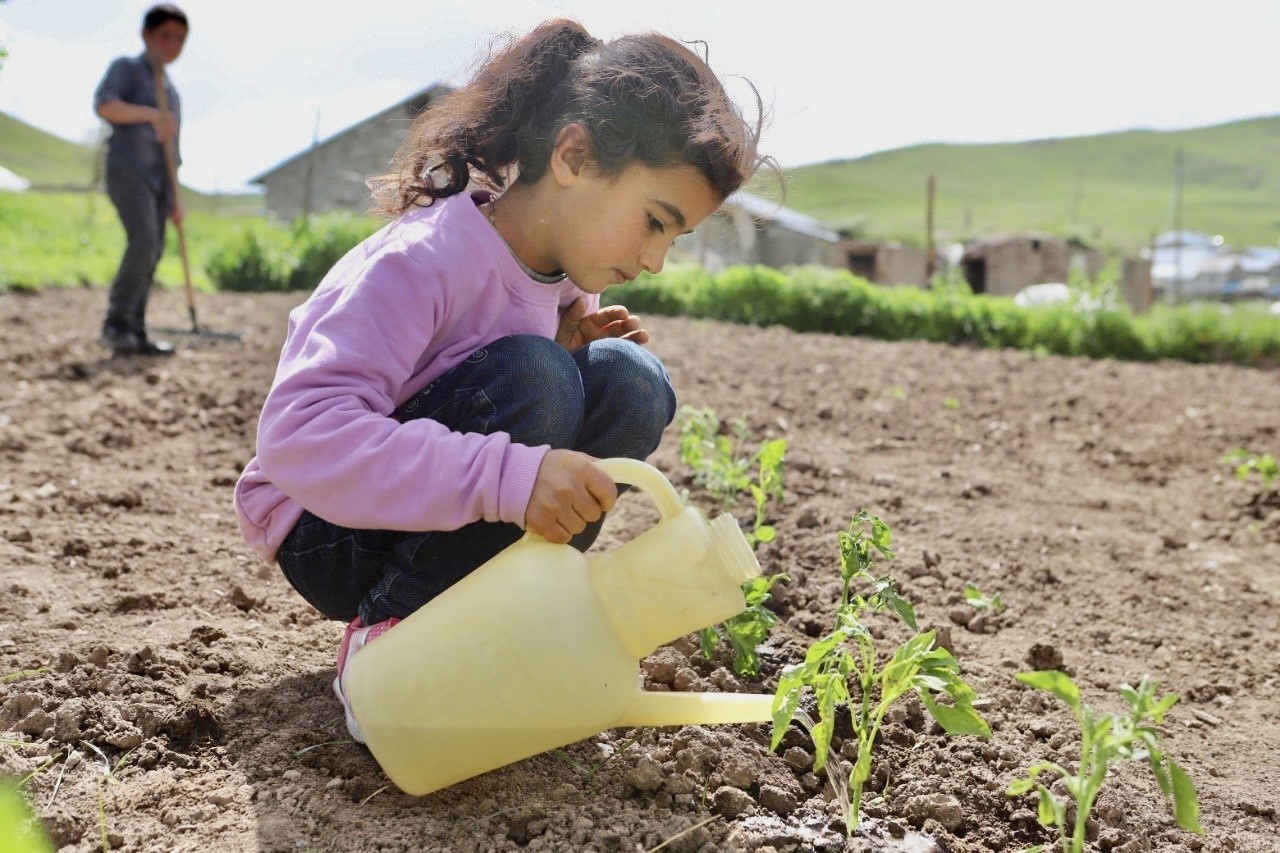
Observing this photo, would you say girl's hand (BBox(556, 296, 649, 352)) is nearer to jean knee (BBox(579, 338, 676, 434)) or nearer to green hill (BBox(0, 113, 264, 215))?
jean knee (BBox(579, 338, 676, 434))

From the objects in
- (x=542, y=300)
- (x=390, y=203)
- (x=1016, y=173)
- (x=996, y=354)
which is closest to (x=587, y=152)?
(x=542, y=300)

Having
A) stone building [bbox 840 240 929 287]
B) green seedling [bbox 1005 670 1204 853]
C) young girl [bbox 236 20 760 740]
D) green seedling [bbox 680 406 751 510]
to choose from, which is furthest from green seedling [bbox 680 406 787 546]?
stone building [bbox 840 240 929 287]

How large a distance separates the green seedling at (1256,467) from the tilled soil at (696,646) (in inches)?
2.7

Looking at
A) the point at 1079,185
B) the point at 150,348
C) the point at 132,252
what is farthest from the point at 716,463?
the point at 1079,185

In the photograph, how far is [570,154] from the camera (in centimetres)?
157

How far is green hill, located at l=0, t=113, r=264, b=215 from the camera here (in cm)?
6638

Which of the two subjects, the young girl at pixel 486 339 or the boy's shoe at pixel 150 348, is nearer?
the young girl at pixel 486 339

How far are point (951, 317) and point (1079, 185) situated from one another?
8021cm

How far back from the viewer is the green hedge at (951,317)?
735 centimetres

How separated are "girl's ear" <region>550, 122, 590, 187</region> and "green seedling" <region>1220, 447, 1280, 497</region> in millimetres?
2716

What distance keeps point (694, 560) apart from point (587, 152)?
0.64m

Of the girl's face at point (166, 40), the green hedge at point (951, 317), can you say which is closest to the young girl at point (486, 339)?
the girl's face at point (166, 40)

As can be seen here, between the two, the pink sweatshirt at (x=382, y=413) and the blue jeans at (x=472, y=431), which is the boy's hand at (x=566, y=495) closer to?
the pink sweatshirt at (x=382, y=413)

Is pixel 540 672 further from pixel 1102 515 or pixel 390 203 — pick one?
pixel 1102 515
